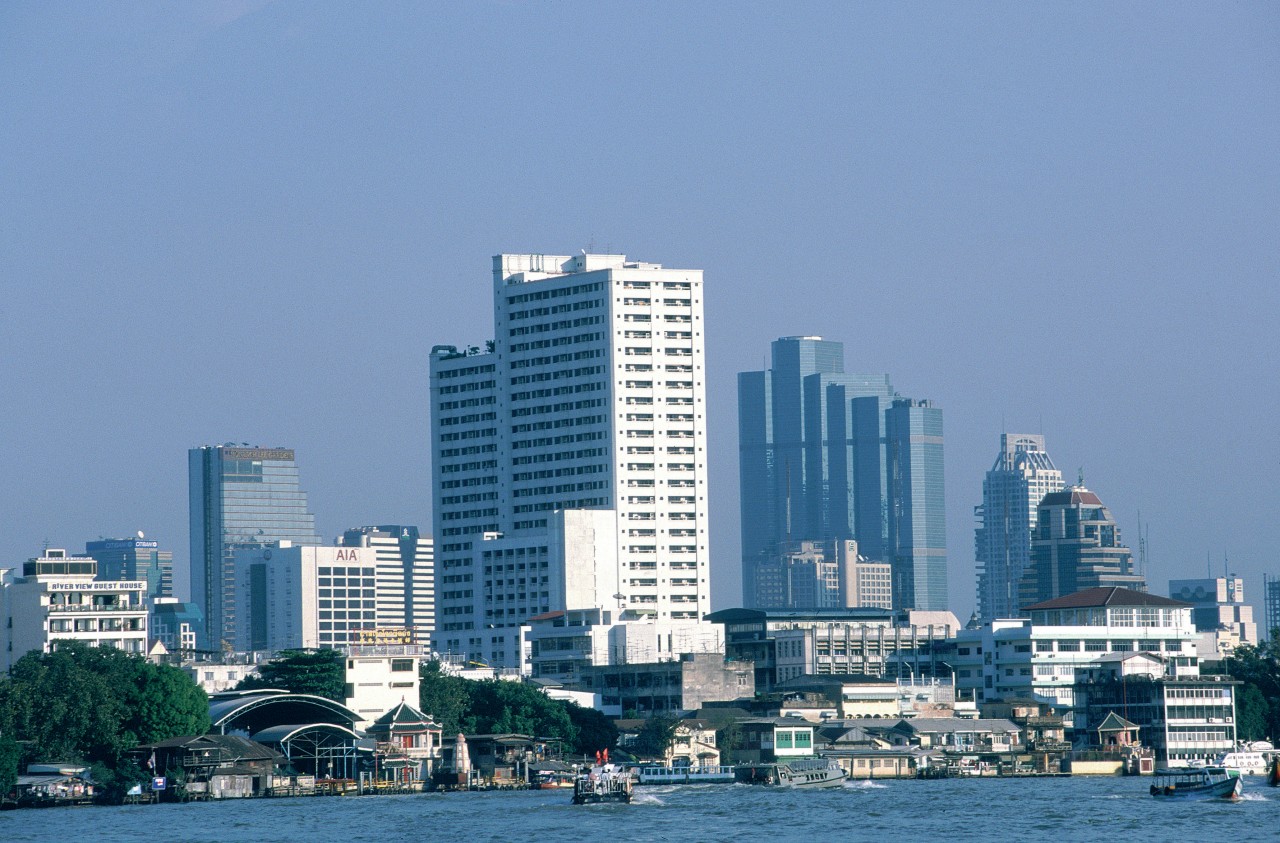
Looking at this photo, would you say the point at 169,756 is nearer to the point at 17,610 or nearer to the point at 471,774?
the point at 471,774

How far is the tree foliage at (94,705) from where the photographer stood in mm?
136125

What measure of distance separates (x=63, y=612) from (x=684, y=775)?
49.0m

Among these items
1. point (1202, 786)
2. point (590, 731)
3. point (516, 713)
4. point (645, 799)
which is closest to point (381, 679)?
point (516, 713)

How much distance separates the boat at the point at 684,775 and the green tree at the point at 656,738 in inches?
357

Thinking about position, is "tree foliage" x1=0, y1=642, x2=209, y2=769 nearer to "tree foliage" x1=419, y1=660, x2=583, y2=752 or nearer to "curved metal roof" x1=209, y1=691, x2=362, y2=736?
"curved metal roof" x1=209, y1=691, x2=362, y2=736

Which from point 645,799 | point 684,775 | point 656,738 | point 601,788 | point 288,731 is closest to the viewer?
point 601,788

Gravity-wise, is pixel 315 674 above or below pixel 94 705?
above

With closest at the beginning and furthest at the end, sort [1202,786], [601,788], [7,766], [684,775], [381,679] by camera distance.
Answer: [7,766]
[1202,786]
[601,788]
[684,775]
[381,679]

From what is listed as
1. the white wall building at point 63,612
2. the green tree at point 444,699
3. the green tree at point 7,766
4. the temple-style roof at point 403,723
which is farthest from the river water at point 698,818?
the white wall building at point 63,612

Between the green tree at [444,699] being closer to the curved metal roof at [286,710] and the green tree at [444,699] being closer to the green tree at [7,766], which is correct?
the curved metal roof at [286,710]

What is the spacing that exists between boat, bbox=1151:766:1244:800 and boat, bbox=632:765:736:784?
3367 cm

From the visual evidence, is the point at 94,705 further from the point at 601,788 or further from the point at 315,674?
the point at 601,788

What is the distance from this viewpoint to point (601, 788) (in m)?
131

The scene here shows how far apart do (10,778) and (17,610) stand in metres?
41.0
